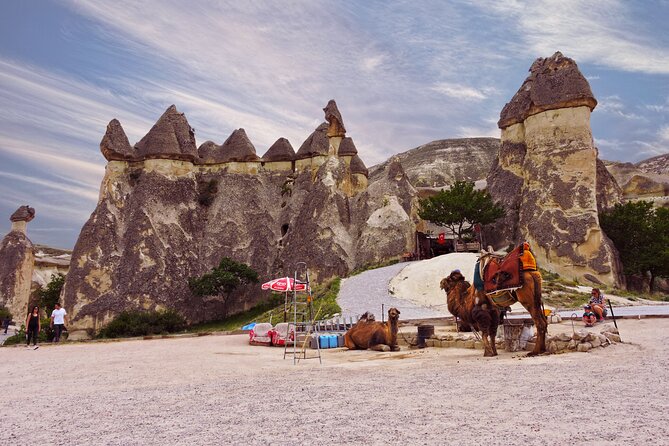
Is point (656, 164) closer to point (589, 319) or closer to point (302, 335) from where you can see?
point (589, 319)

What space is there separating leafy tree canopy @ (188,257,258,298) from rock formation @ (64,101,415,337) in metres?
1.00

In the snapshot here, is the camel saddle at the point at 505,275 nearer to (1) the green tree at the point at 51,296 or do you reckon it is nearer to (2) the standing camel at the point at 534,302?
(2) the standing camel at the point at 534,302

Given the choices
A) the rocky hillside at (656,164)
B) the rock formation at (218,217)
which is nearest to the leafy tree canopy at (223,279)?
the rock formation at (218,217)

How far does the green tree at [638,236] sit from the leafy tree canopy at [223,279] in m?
23.3

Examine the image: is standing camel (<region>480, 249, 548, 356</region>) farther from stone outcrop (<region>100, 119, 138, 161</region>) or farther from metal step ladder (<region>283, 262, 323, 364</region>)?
stone outcrop (<region>100, 119, 138, 161</region>)

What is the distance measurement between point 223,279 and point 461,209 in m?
16.5

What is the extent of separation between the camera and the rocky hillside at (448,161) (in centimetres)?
7381

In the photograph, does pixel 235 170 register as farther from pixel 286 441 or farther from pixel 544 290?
pixel 286 441

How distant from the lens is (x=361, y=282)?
87.2 feet

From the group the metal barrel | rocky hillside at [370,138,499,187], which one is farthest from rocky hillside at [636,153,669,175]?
the metal barrel

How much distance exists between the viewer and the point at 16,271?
126 feet

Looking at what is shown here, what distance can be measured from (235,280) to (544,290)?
720 inches

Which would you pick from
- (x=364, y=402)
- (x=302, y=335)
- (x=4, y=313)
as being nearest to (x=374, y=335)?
(x=302, y=335)

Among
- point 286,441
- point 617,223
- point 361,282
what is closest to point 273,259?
point 361,282
